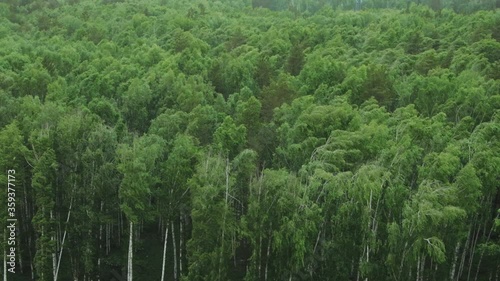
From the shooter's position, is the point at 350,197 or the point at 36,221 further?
the point at 36,221

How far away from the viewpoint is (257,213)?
97.2ft

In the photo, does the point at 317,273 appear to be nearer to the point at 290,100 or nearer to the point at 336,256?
the point at 336,256

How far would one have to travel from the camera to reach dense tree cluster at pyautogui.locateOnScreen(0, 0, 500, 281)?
28641 mm

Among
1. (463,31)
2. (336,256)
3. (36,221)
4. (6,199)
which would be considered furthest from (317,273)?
(463,31)

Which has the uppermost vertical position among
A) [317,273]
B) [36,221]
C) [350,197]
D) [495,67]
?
[495,67]

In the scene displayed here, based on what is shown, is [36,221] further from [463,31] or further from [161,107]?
[463,31]

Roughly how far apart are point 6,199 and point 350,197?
2142 centimetres

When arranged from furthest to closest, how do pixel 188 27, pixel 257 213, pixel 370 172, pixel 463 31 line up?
pixel 188 27
pixel 463 31
pixel 257 213
pixel 370 172

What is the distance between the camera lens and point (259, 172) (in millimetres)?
37688

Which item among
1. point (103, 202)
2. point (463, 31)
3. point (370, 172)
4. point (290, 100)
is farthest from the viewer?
point (463, 31)

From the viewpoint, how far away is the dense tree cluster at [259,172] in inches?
1128

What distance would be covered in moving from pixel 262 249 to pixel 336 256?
4659 mm

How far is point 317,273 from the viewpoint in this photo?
31.3m

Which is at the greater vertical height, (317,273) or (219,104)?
(219,104)
